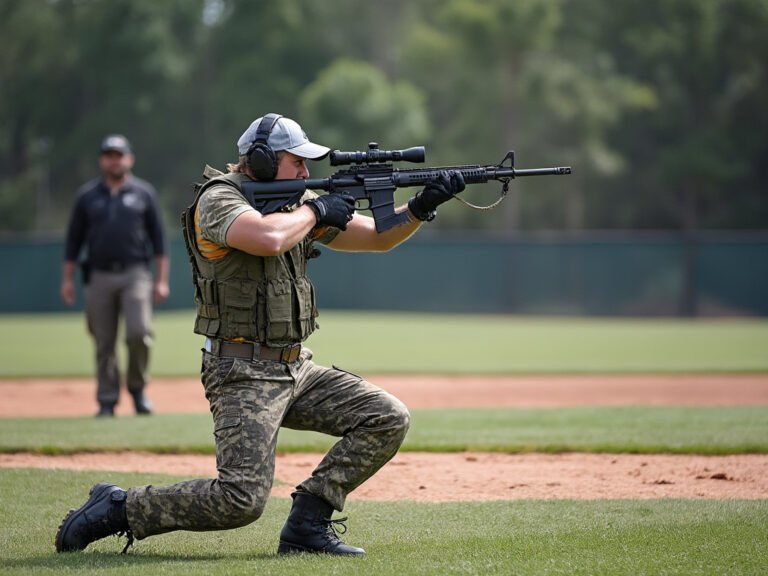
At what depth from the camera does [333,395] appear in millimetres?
5770

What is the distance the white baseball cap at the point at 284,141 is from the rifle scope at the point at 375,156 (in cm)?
17

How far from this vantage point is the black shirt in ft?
35.9

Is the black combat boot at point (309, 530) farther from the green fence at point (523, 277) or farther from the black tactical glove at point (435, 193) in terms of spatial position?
the green fence at point (523, 277)

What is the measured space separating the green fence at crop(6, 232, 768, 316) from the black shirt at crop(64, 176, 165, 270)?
66.3ft

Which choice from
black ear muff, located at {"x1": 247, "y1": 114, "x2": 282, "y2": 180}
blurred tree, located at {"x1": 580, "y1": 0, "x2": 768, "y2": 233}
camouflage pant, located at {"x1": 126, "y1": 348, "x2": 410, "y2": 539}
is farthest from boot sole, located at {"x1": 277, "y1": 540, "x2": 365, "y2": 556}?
blurred tree, located at {"x1": 580, "y1": 0, "x2": 768, "y2": 233}

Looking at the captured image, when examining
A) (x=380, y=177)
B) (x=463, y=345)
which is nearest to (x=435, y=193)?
(x=380, y=177)

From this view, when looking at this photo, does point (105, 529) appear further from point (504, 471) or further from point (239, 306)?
point (504, 471)

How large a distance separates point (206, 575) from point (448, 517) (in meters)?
1.82

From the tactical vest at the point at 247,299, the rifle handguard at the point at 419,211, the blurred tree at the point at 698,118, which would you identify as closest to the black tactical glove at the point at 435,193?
the rifle handguard at the point at 419,211

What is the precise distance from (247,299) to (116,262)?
18.6 feet

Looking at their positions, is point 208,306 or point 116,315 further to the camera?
point 116,315

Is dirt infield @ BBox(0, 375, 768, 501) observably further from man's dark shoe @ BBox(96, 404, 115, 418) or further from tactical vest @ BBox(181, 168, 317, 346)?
tactical vest @ BBox(181, 168, 317, 346)

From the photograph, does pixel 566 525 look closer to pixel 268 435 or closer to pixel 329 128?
pixel 268 435

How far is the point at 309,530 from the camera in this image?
18.3 ft
